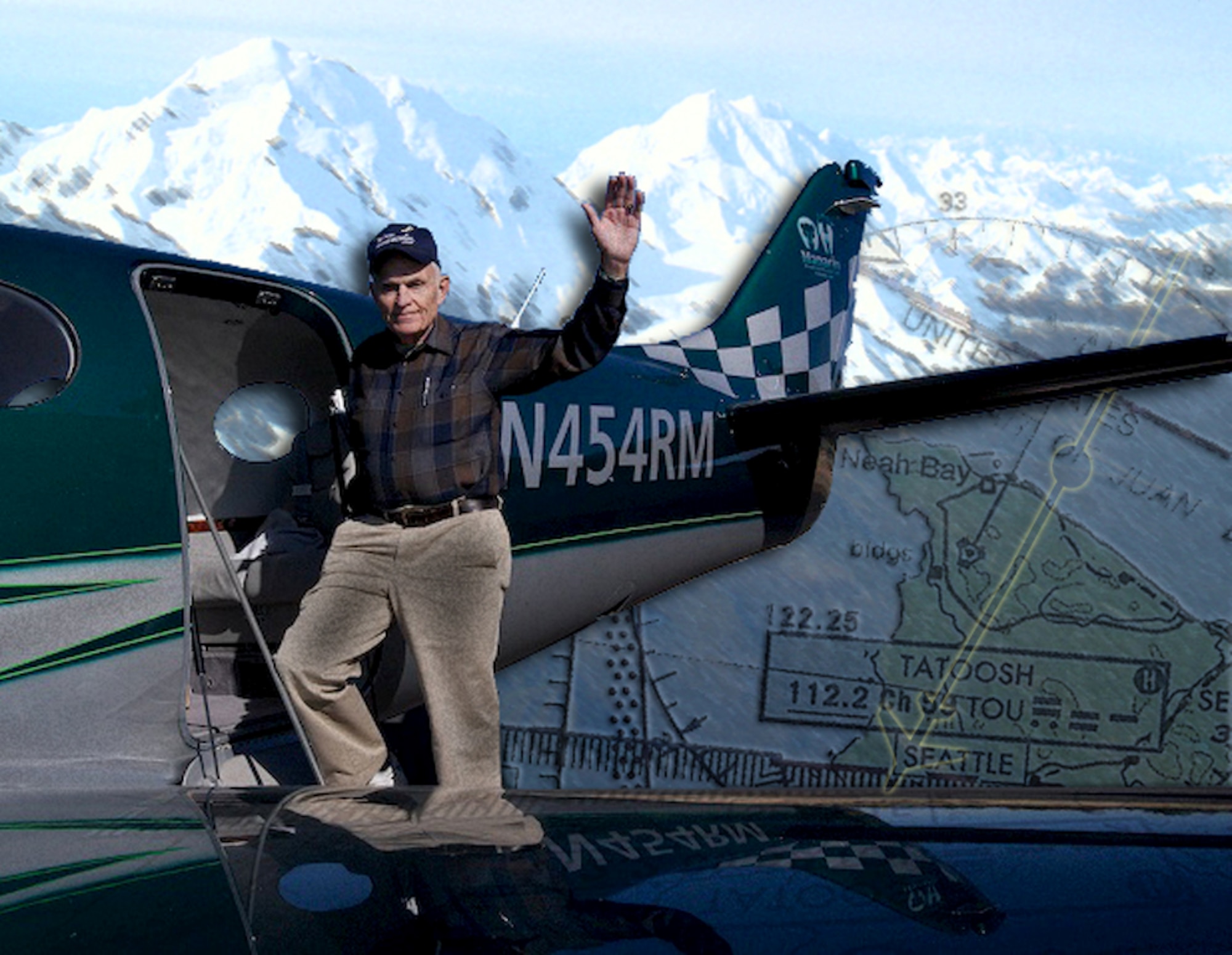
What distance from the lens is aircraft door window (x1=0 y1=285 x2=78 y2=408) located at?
11.4 ft

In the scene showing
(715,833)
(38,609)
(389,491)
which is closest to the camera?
(715,833)

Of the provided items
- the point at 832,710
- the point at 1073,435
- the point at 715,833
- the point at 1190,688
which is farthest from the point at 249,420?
the point at 1190,688

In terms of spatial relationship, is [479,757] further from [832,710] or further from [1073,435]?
[1073,435]

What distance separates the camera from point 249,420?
4594 millimetres

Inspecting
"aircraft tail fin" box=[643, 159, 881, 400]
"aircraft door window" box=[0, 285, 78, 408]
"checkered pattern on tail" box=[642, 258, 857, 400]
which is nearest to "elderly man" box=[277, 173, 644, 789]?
"aircraft door window" box=[0, 285, 78, 408]

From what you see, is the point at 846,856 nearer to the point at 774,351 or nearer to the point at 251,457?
the point at 251,457

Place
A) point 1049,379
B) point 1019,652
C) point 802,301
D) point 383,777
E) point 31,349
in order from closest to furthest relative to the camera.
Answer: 1. point 31,349
2. point 383,777
3. point 1049,379
4. point 802,301
5. point 1019,652

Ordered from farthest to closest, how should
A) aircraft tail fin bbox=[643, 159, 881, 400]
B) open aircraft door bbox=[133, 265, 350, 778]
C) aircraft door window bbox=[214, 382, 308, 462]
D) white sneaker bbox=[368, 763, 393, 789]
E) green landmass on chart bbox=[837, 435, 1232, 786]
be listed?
green landmass on chart bbox=[837, 435, 1232, 786] < aircraft tail fin bbox=[643, 159, 881, 400] < aircraft door window bbox=[214, 382, 308, 462] < open aircraft door bbox=[133, 265, 350, 778] < white sneaker bbox=[368, 763, 393, 789]

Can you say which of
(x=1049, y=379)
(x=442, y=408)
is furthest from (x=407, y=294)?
(x=1049, y=379)

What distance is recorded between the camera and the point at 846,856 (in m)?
1.48

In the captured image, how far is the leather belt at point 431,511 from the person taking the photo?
3.61 m

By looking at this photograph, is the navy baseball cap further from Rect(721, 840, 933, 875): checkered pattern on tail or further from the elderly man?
Rect(721, 840, 933, 875): checkered pattern on tail

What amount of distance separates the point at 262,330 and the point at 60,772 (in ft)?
5.45

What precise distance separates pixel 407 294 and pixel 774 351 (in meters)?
3.31
